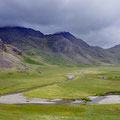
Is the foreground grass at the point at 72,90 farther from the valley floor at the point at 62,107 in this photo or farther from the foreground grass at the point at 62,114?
the foreground grass at the point at 62,114

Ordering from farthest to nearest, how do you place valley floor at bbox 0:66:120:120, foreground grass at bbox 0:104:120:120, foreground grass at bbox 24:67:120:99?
foreground grass at bbox 24:67:120:99, valley floor at bbox 0:66:120:120, foreground grass at bbox 0:104:120:120

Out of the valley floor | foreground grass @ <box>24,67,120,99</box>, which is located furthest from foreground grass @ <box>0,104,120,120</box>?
foreground grass @ <box>24,67,120,99</box>

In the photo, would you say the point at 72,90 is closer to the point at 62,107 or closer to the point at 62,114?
the point at 62,107

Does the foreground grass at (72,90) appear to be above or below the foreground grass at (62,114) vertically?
below

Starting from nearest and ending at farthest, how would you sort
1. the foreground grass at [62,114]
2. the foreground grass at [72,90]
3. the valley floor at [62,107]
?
1. the foreground grass at [62,114]
2. the valley floor at [62,107]
3. the foreground grass at [72,90]

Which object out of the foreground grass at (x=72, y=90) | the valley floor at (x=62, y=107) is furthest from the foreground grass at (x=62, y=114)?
the foreground grass at (x=72, y=90)

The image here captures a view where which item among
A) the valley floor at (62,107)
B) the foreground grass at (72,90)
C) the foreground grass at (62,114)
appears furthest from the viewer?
the foreground grass at (72,90)

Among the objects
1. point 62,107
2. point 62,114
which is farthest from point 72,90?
point 62,114

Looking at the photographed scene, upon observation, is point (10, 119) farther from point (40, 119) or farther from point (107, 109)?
point (107, 109)

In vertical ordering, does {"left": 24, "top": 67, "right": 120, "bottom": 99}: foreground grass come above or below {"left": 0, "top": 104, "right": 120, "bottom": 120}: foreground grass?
below

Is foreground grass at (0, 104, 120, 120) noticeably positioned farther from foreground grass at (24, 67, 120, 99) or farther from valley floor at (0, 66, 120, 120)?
foreground grass at (24, 67, 120, 99)

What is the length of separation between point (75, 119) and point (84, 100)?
28.6 meters

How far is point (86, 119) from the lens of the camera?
33969 millimetres

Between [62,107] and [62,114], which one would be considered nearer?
[62,114]
